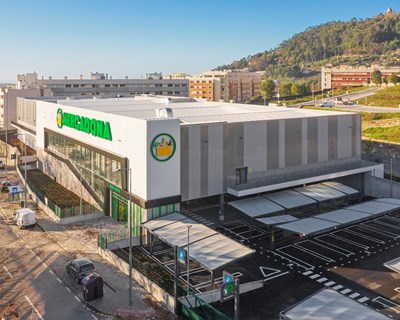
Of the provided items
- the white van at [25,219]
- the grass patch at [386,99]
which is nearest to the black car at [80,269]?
the white van at [25,219]

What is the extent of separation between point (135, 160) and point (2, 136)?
66.9 m

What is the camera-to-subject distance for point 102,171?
43500 mm

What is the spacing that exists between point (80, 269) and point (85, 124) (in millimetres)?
20866

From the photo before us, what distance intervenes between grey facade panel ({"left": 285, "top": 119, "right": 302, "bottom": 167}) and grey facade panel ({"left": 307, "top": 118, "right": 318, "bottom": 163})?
3.59 feet

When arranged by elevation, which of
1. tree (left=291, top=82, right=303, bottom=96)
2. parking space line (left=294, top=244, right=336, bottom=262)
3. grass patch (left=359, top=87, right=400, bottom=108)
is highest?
tree (left=291, top=82, right=303, bottom=96)

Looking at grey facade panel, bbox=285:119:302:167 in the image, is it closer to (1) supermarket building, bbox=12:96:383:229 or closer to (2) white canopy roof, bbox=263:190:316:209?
(1) supermarket building, bbox=12:96:383:229

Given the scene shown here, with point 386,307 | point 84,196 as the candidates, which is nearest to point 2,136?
point 84,196

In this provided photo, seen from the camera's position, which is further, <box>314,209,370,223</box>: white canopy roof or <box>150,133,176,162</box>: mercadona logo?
<box>150,133,176,162</box>: mercadona logo

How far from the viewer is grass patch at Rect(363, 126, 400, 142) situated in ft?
255

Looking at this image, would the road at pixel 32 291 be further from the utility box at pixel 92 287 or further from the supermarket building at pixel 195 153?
the supermarket building at pixel 195 153

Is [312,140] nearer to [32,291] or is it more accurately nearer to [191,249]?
[191,249]

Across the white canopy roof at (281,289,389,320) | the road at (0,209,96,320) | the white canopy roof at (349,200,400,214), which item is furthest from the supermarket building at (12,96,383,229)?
the white canopy roof at (281,289,389,320)

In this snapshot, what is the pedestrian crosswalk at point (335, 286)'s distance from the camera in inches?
1047

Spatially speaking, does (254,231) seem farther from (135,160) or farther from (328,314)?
(328,314)
